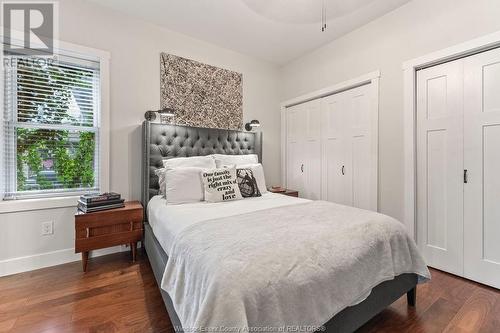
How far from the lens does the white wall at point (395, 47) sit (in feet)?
6.65

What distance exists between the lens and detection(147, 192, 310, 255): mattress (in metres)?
1.56

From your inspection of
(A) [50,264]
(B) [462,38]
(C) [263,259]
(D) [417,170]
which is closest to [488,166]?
(D) [417,170]

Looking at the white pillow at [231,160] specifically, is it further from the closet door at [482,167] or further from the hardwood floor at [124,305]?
the closet door at [482,167]

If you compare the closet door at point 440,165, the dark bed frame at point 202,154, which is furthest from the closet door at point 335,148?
the dark bed frame at point 202,154

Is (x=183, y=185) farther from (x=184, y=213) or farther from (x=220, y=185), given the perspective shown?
(x=184, y=213)

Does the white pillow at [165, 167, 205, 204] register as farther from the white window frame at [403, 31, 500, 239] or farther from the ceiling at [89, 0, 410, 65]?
the white window frame at [403, 31, 500, 239]

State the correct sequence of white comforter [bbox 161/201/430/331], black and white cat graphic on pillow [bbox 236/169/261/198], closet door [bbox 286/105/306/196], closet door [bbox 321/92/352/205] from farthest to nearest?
closet door [bbox 286/105/306/196] < closet door [bbox 321/92/352/205] < black and white cat graphic on pillow [bbox 236/169/261/198] < white comforter [bbox 161/201/430/331]

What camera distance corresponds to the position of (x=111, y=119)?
258 cm

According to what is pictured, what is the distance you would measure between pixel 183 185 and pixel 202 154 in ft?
2.78

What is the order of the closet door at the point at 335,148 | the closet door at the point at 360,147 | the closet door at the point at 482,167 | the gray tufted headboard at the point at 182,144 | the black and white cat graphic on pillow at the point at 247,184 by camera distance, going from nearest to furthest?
the closet door at the point at 482,167 → the black and white cat graphic on pillow at the point at 247,184 → the gray tufted headboard at the point at 182,144 → the closet door at the point at 360,147 → the closet door at the point at 335,148

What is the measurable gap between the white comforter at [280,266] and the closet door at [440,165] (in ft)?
2.99

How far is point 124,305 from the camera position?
5.56 ft

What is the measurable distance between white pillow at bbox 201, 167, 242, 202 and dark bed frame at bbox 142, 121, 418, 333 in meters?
0.64

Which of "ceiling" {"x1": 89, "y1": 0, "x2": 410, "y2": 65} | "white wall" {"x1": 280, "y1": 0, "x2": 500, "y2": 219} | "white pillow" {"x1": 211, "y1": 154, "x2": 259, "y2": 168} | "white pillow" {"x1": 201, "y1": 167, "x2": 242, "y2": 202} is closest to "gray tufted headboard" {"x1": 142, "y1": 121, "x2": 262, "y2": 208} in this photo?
"white pillow" {"x1": 211, "y1": 154, "x2": 259, "y2": 168}
